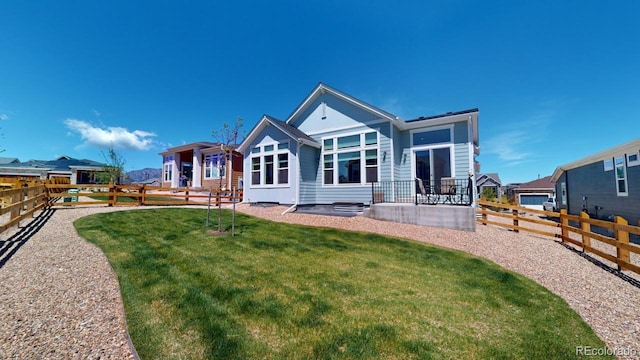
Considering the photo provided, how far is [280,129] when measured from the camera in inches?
503

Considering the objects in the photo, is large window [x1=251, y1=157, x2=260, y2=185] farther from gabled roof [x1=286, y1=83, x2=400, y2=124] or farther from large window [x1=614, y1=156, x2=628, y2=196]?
large window [x1=614, y1=156, x2=628, y2=196]

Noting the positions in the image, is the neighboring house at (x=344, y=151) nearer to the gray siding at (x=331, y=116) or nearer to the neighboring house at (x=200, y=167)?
the gray siding at (x=331, y=116)

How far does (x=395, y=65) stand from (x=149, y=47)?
1468 centimetres

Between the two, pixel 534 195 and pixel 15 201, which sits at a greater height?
pixel 15 201

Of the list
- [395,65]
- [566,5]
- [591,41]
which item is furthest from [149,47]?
[591,41]

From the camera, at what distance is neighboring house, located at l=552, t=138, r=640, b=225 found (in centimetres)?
1087

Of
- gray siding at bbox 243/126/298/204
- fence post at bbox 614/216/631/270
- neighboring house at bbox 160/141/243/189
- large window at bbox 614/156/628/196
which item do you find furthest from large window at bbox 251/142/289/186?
large window at bbox 614/156/628/196

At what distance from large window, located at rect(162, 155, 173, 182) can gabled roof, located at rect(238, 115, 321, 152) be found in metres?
15.6

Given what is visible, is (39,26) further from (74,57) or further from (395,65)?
(395,65)

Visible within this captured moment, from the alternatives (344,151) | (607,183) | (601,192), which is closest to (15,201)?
(344,151)

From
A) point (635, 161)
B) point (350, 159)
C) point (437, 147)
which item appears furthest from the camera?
point (350, 159)

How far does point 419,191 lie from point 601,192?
1150cm

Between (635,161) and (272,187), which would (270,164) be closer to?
(272,187)

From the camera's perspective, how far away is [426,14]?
11.5 m
